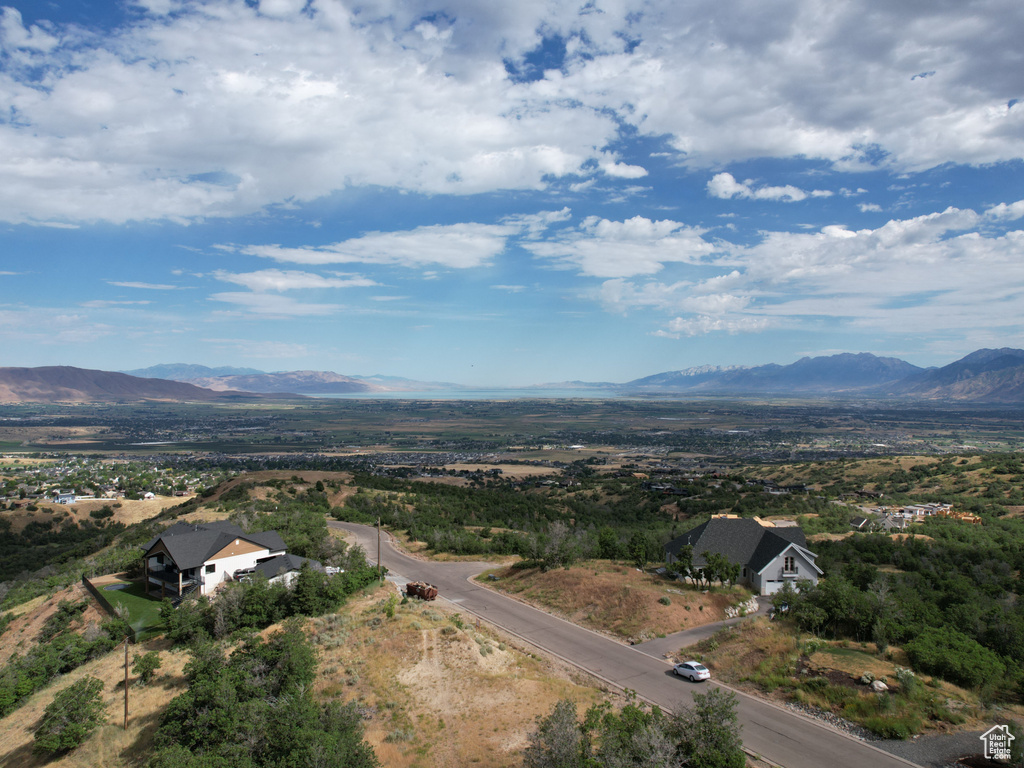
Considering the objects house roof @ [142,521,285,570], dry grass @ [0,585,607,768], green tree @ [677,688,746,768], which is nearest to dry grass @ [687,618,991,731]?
dry grass @ [0,585,607,768]

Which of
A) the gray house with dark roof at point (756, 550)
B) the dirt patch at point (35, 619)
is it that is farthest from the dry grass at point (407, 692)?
the gray house with dark roof at point (756, 550)

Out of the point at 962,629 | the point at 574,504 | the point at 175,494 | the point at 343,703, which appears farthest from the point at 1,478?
the point at 962,629

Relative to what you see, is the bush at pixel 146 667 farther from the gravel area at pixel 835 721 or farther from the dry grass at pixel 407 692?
the gravel area at pixel 835 721

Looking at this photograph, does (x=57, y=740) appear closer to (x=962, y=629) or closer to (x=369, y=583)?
(x=369, y=583)

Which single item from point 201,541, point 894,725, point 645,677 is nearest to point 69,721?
point 201,541

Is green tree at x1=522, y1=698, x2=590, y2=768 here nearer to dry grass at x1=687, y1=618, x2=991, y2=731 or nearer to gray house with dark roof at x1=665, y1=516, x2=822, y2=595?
dry grass at x1=687, y1=618, x2=991, y2=731

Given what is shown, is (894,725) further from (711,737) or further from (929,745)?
(711,737)
